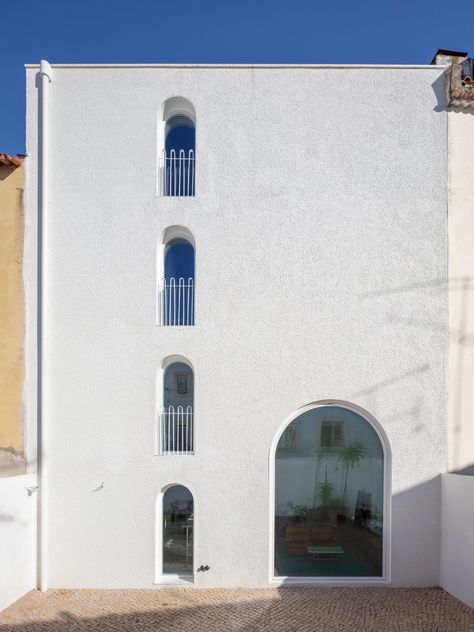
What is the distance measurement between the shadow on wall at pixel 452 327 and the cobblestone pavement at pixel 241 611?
130 inches

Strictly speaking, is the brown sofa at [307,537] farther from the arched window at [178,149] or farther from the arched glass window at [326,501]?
the arched window at [178,149]

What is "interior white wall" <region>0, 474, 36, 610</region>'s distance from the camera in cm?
997

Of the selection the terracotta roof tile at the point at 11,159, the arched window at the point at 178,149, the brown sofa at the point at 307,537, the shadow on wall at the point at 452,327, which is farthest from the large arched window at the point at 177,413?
the terracotta roof tile at the point at 11,159

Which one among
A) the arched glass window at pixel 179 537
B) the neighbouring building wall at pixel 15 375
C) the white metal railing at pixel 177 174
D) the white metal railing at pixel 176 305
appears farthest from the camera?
the white metal railing at pixel 177 174

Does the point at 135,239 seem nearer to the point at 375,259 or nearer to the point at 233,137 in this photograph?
the point at 233,137

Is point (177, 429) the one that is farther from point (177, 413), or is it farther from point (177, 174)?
point (177, 174)

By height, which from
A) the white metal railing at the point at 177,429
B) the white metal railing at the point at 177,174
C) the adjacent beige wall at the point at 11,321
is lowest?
the white metal railing at the point at 177,429

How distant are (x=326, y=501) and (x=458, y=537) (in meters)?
2.90

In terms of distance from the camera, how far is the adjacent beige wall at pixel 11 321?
1137 cm

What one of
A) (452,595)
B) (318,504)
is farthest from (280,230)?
(452,595)

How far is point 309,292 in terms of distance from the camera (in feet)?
38.2

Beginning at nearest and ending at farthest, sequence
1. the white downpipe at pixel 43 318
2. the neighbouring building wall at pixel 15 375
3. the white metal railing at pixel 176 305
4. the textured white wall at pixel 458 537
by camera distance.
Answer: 1. the textured white wall at pixel 458 537
2. the neighbouring building wall at pixel 15 375
3. the white downpipe at pixel 43 318
4. the white metal railing at pixel 176 305

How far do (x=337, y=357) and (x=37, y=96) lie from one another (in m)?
9.49

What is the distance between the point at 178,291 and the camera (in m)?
11.9
